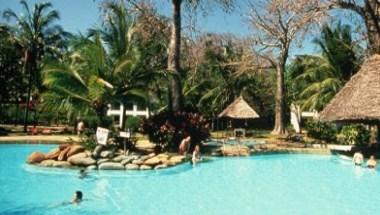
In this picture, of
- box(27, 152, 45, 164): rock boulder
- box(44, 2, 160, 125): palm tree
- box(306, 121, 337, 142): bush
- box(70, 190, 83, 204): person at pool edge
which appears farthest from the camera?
box(306, 121, 337, 142): bush

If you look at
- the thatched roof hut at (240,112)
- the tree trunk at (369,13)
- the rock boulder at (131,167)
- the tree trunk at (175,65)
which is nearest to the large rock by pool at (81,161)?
the rock boulder at (131,167)

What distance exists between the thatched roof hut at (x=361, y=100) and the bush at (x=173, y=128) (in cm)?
573

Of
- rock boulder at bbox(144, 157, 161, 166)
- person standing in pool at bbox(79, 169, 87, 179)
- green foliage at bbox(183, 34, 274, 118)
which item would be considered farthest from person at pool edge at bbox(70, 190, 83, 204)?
green foliage at bbox(183, 34, 274, 118)

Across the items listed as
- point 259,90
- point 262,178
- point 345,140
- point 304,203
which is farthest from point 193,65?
point 304,203

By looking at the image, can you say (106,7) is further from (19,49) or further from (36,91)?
(36,91)

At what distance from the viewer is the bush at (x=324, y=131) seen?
80.9 feet

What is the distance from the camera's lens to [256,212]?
9078 mm

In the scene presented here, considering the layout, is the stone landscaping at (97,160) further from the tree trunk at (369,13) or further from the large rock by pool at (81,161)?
the tree trunk at (369,13)

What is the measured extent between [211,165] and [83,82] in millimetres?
5301

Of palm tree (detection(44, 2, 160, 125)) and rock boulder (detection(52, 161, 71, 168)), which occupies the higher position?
Answer: palm tree (detection(44, 2, 160, 125))

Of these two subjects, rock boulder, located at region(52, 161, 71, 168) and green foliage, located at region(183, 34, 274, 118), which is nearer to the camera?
rock boulder, located at region(52, 161, 71, 168)

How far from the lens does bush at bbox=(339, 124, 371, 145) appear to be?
858 inches

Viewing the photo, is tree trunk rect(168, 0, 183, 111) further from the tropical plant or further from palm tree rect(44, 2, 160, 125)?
the tropical plant

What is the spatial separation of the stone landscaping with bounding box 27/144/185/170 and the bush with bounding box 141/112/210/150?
2.40 metres
